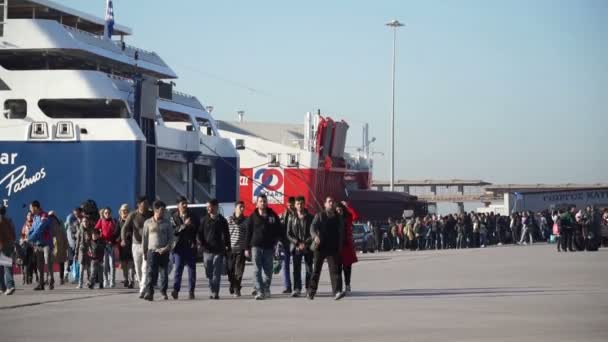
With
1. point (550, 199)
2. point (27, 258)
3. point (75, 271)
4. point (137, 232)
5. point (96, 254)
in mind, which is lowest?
point (75, 271)

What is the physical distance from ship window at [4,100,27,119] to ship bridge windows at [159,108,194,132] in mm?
8048

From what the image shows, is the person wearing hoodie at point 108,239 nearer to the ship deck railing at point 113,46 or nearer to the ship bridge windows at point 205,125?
the ship deck railing at point 113,46

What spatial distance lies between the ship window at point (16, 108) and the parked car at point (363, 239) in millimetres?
16783

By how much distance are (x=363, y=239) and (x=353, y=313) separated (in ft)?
99.1

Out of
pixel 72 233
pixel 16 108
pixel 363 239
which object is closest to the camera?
pixel 72 233

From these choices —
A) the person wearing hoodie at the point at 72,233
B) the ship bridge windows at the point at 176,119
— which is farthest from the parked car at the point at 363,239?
the person wearing hoodie at the point at 72,233

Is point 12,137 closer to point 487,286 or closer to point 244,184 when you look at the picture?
point 487,286

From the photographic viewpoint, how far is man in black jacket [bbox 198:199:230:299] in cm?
1811

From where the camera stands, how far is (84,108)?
3247 cm

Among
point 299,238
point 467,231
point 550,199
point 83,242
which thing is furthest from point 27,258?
point 550,199

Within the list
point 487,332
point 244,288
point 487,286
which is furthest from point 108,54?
point 487,332

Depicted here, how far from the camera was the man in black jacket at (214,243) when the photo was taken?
1811cm

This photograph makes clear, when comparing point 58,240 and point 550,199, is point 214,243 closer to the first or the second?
point 58,240

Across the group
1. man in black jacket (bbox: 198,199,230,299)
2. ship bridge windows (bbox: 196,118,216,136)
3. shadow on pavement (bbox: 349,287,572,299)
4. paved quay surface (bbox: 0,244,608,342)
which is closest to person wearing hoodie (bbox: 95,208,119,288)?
paved quay surface (bbox: 0,244,608,342)
